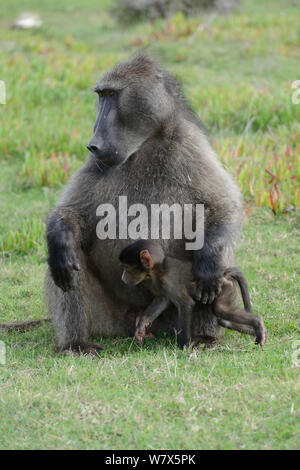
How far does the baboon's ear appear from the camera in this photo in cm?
349

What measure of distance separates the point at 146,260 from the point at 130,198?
0.41 meters

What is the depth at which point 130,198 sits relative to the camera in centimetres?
376

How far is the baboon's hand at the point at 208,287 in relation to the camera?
143 inches

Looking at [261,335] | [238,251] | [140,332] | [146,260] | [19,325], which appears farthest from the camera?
[238,251]

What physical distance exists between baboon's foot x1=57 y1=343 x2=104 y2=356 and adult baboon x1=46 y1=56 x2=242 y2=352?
0.02 metres

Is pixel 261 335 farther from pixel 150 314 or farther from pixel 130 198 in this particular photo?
pixel 130 198

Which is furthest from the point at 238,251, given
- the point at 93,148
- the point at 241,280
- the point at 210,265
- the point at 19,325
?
the point at 93,148

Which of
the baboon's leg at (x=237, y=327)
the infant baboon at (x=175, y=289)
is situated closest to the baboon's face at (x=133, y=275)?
the infant baboon at (x=175, y=289)

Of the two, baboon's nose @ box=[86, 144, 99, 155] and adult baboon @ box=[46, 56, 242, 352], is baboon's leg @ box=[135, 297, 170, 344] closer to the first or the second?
adult baboon @ box=[46, 56, 242, 352]

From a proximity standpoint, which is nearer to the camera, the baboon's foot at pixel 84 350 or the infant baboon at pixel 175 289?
the infant baboon at pixel 175 289

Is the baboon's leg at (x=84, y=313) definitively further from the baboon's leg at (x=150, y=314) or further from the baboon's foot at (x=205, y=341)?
the baboon's foot at (x=205, y=341)

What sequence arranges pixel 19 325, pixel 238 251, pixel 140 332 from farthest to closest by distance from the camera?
pixel 238 251 → pixel 19 325 → pixel 140 332

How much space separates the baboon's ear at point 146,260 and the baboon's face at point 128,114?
1.59 feet
